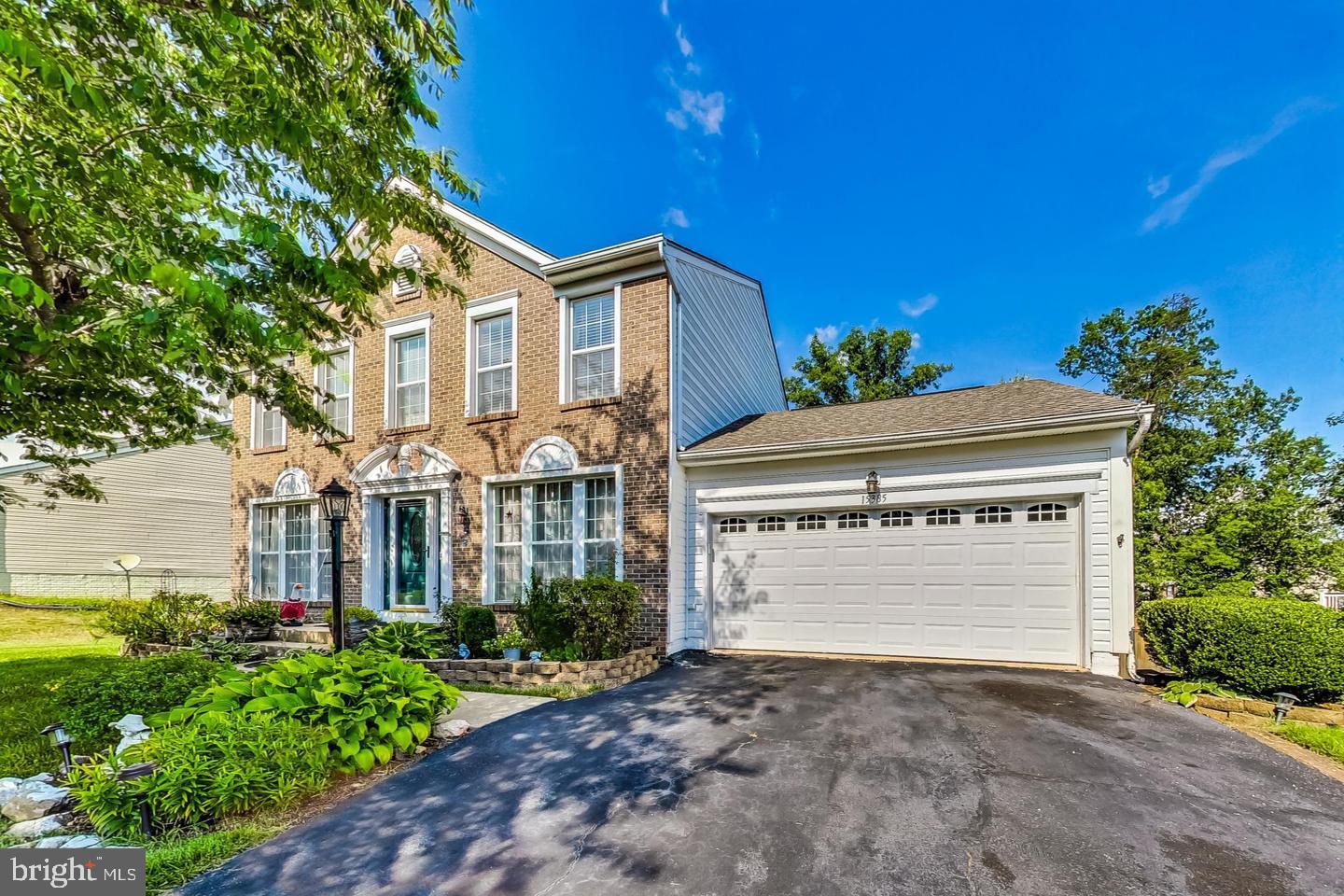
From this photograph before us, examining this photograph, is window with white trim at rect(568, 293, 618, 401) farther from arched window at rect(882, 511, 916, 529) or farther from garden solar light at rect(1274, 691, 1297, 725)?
garden solar light at rect(1274, 691, 1297, 725)

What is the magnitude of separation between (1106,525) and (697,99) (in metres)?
11.6

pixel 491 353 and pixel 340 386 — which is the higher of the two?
pixel 491 353

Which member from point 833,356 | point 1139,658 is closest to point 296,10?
point 1139,658

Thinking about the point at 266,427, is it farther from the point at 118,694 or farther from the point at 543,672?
the point at 543,672

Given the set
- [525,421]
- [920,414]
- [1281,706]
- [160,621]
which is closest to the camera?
[1281,706]

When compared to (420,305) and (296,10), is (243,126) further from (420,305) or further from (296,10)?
(420,305)

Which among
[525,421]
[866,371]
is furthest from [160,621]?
[866,371]

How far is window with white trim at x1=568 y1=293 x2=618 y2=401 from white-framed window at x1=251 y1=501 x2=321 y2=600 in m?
6.55

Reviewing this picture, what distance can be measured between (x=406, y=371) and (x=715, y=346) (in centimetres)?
620

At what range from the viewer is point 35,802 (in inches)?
142

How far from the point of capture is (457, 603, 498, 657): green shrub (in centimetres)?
838

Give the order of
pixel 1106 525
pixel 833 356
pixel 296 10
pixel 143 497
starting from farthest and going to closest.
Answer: pixel 833 356 < pixel 143 497 < pixel 1106 525 < pixel 296 10

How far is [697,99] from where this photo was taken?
12.6 meters

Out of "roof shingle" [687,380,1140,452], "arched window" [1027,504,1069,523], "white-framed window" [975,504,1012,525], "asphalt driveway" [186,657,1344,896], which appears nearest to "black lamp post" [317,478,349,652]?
"asphalt driveway" [186,657,1344,896]
